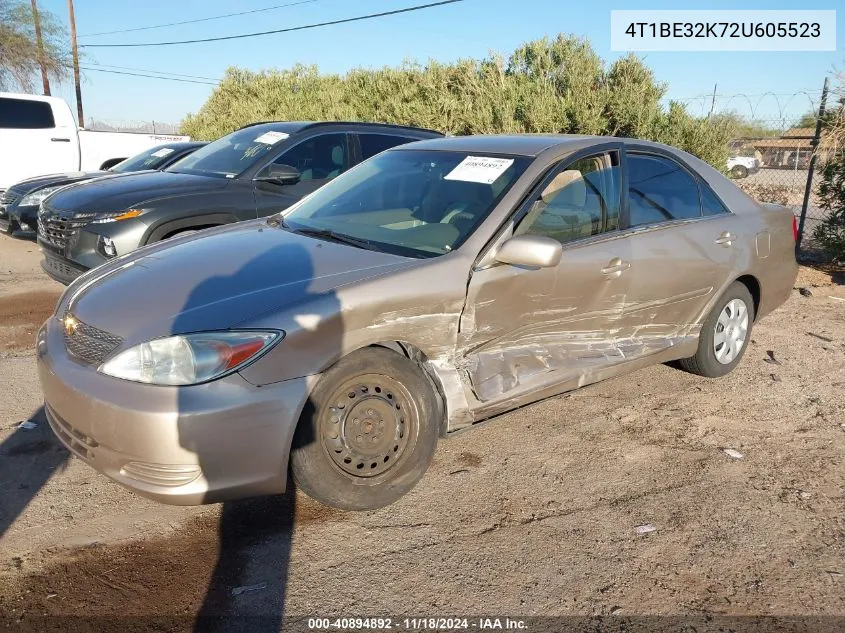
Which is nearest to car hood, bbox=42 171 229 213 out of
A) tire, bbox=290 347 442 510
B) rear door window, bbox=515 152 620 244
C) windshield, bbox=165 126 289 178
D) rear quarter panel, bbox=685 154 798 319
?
windshield, bbox=165 126 289 178

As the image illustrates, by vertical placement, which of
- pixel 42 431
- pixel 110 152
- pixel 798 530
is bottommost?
pixel 798 530

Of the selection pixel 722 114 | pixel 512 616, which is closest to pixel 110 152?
→ pixel 722 114

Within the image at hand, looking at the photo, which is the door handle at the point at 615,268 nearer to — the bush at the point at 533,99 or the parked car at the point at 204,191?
the parked car at the point at 204,191

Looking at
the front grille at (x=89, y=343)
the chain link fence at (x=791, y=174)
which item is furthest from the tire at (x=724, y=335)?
the chain link fence at (x=791, y=174)

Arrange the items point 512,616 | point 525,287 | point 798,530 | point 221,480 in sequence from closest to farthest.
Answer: point 512,616, point 221,480, point 798,530, point 525,287

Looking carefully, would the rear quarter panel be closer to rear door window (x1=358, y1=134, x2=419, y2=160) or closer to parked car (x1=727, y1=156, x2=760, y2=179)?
rear door window (x1=358, y1=134, x2=419, y2=160)

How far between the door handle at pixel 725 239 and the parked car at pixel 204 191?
145 inches

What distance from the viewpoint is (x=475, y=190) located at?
370 cm

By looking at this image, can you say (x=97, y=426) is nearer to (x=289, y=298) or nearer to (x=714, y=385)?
(x=289, y=298)

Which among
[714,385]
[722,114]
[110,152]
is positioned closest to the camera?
[714,385]

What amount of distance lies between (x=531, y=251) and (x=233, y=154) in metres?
4.45

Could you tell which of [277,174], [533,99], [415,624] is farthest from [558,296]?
[533,99]

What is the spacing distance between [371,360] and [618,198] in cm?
197

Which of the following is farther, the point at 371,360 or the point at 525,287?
the point at 525,287
